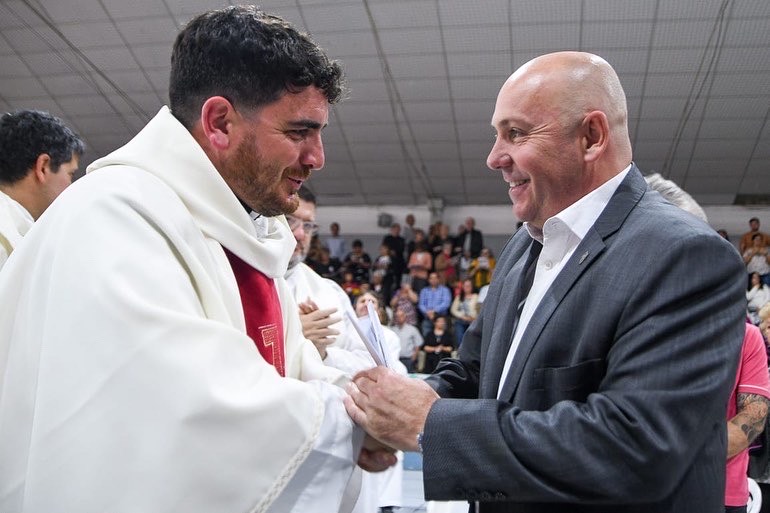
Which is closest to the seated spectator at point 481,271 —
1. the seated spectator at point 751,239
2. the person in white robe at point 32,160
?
the seated spectator at point 751,239

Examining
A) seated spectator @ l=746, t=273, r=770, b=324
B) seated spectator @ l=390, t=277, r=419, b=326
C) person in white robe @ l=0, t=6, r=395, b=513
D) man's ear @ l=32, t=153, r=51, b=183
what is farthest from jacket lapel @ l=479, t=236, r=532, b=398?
seated spectator @ l=746, t=273, r=770, b=324

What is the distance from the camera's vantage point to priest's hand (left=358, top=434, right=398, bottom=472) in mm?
2047

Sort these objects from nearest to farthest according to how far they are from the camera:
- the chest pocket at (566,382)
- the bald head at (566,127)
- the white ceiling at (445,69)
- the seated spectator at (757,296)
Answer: the chest pocket at (566,382) → the bald head at (566,127) → the white ceiling at (445,69) → the seated spectator at (757,296)

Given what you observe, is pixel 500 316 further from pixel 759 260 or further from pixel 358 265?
pixel 358 265

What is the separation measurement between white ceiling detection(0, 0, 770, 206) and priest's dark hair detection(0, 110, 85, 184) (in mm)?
8971

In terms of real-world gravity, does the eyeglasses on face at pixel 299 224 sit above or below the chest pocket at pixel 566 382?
below

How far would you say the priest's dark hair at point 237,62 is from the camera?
80.9 inches

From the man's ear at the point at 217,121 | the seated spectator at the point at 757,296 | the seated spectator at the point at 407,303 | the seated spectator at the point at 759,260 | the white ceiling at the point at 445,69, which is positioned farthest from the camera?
the seated spectator at the point at 759,260

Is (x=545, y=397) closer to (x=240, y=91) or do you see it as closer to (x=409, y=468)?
(x=240, y=91)

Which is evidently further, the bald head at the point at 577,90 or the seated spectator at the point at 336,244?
the seated spectator at the point at 336,244

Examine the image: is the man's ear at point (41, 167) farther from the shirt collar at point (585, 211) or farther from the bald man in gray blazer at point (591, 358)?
the shirt collar at point (585, 211)

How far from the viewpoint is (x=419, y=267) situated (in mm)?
15016

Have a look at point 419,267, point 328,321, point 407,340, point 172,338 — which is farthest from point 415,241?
point 172,338

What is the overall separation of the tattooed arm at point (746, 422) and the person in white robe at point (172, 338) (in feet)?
7.09
